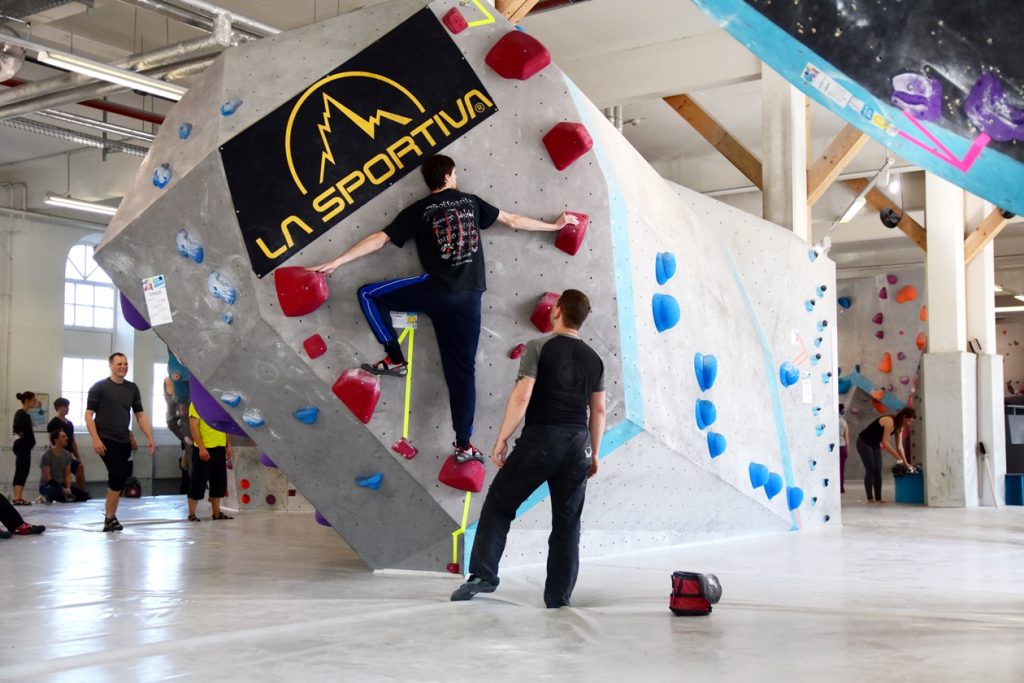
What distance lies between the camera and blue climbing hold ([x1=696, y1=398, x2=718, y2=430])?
7996 millimetres

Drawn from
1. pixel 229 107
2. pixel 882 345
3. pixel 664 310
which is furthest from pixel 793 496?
pixel 882 345

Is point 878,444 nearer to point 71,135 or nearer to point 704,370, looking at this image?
point 704,370

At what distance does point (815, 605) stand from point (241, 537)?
542 cm

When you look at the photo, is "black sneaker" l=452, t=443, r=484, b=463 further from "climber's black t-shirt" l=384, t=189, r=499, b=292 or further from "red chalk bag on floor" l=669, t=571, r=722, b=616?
"red chalk bag on floor" l=669, t=571, r=722, b=616

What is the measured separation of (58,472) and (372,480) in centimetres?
1169

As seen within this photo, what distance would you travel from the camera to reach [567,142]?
6.41m

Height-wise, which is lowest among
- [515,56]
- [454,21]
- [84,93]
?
[515,56]

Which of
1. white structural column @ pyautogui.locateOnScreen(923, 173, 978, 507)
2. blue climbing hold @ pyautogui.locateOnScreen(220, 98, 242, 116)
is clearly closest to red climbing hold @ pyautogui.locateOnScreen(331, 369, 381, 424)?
blue climbing hold @ pyautogui.locateOnScreen(220, 98, 242, 116)

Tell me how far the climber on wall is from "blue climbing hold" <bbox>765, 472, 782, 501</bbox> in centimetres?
413

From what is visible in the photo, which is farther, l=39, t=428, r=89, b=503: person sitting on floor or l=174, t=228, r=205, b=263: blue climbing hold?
l=39, t=428, r=89, b=503: person sitting on floor

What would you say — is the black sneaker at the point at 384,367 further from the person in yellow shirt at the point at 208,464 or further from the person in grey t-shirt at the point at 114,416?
the person in yellow shirt at the point at 208,464

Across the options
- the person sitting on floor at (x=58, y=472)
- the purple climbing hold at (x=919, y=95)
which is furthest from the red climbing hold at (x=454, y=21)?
the person sitting on floor at (x=58, y=472)

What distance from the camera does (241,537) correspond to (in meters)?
9.09

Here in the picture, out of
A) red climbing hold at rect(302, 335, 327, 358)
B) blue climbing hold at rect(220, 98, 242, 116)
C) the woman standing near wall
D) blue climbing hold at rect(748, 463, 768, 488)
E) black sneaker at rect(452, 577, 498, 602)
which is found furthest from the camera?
the woman standing near wall
